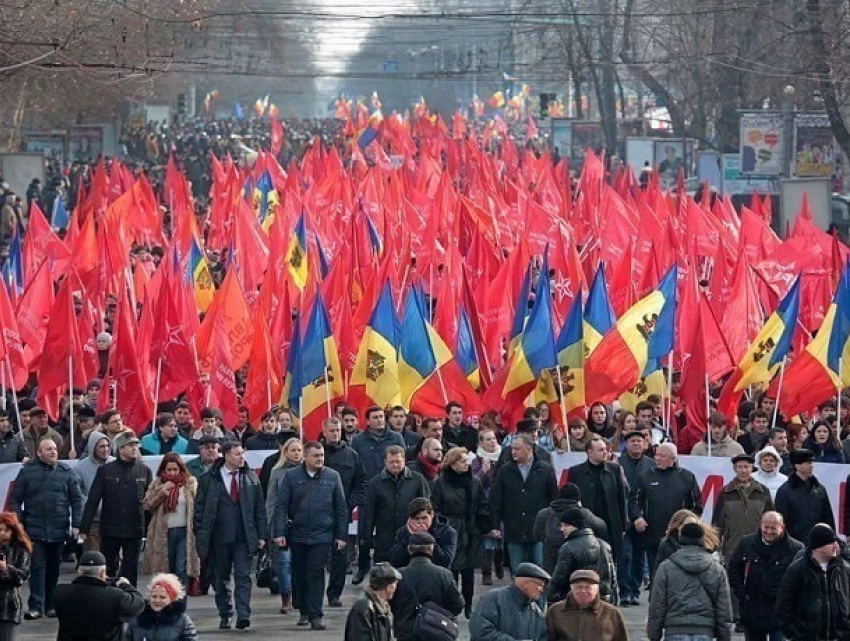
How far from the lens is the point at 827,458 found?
17938mm

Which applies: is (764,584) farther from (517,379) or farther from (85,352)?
(85,352)

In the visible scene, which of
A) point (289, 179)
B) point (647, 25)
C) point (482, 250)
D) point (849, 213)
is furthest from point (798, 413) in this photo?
point (647, 25)

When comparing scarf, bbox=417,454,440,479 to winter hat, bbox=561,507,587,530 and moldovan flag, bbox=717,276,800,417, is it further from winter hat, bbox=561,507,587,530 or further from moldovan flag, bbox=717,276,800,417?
moldovan flag, bbox=717,276,800,417

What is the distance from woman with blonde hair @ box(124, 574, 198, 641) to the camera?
12.3 m

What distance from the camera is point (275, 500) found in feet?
55.0

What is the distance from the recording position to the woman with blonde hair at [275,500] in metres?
16.8

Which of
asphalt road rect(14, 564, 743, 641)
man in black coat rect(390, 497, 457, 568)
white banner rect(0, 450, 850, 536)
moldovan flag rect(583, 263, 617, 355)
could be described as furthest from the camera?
moldovan flag rect(583, 263, 617, 355)

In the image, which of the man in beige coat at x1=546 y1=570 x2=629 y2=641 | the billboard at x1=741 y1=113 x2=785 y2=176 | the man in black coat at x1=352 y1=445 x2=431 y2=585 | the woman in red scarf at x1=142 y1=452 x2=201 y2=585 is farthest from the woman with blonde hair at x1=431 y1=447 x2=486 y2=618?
the billboard at x1=741 y1=113 x2=785 y2=176

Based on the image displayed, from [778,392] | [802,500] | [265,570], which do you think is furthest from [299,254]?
[802,500]

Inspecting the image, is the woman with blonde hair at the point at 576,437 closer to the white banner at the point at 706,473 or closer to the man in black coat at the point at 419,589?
the white banner at the point at 706,473

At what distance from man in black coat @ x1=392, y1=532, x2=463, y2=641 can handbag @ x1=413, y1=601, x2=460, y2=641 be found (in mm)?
212

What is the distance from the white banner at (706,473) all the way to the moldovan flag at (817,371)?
170 cm

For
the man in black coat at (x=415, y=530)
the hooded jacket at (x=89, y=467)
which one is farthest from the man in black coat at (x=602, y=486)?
the hooded jacket at (x=89, y=467)

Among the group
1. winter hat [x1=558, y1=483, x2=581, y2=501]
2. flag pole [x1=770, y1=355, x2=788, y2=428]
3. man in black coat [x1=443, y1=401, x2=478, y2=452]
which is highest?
flag pole [x1=770, y1=355, x2=788, y2=428]
